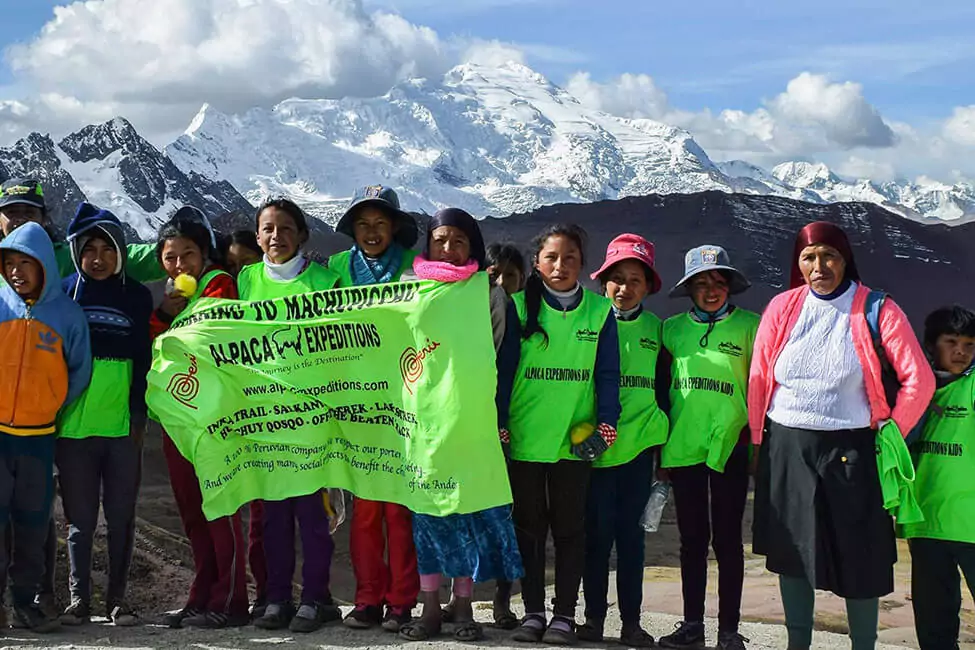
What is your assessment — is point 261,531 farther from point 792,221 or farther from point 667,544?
point 792,221

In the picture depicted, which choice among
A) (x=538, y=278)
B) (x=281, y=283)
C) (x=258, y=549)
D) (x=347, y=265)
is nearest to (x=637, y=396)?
(x=538, y=278)

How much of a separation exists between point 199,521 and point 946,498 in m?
3.83

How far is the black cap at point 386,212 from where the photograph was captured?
18.3ft

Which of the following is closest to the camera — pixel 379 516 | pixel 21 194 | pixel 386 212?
pixel 379 516

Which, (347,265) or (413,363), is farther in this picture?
(347,265)

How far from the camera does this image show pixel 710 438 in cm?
546

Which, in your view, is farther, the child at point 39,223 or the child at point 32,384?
the child at point 39,223

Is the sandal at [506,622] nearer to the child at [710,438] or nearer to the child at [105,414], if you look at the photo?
the child at [710,438]

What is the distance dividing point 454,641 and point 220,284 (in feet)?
7.35

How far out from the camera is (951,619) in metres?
5.30

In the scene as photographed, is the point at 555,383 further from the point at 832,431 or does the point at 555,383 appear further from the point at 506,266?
the point at 506,266

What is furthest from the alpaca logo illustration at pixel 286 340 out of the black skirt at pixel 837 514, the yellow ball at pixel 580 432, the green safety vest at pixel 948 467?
the green safety vest at pixel 948 467

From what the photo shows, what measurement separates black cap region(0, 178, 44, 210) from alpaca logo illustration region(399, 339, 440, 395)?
254cm

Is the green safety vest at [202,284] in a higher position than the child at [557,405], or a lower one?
higher
